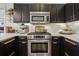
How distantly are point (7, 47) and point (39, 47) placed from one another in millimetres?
359

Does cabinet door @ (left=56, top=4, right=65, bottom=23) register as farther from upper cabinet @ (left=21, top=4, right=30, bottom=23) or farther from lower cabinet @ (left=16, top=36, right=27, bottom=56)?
lower cabinet @ (left=16, top=36, right=27, bottom=56)

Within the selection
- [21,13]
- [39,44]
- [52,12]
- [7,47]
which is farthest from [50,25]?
[7,47]

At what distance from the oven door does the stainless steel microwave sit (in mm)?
229

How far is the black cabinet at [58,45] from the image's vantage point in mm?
1874

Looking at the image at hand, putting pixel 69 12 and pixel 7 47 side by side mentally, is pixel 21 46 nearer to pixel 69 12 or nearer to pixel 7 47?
pixel 7 47

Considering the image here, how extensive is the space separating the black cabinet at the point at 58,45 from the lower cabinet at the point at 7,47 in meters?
0.46

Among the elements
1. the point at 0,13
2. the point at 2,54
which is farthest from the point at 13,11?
the point at 2,54

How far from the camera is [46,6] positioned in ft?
5.99

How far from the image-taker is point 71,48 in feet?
6.05

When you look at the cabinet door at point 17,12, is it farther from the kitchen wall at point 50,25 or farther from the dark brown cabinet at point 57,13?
the dark brown cabinet at point 57,13

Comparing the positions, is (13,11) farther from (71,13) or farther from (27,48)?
(71,13)

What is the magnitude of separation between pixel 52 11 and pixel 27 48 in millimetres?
510

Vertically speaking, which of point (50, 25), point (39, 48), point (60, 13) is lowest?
point (39, 48)

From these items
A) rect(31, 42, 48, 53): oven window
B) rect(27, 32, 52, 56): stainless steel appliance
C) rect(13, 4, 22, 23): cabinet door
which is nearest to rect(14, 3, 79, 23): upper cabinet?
rect(13, 4, 22, 23): cabinet door
